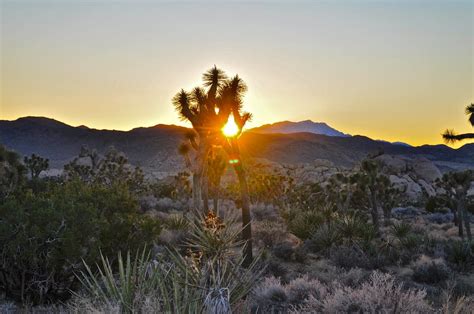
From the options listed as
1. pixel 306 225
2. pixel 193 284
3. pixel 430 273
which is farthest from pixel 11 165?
pixel 193 284

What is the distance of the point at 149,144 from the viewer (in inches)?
5133

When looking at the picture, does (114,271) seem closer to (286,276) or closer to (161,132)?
(286,276)

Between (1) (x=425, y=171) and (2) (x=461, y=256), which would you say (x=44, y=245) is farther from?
(1) (x=425, y=171)

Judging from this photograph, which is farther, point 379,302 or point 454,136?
point 454,136

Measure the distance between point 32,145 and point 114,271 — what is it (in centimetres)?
13142

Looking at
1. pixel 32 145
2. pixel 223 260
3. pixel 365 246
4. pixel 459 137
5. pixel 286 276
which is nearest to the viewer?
pixel 223 260

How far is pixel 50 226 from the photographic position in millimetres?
9578

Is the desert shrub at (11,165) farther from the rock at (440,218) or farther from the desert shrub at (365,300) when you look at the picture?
the rock at (440,218)

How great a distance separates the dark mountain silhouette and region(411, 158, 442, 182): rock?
3823 cm

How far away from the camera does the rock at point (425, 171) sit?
8081cm

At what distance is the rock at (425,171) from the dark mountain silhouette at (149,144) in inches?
1505

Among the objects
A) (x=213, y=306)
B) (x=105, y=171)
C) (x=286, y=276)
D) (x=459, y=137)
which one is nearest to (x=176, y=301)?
(x=213, y=306)

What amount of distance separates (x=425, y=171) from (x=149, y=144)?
73.1 m

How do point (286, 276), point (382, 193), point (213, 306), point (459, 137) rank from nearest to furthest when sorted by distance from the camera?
point (213, 306), point (286, 276), point (459, 137), point (382, 193)
